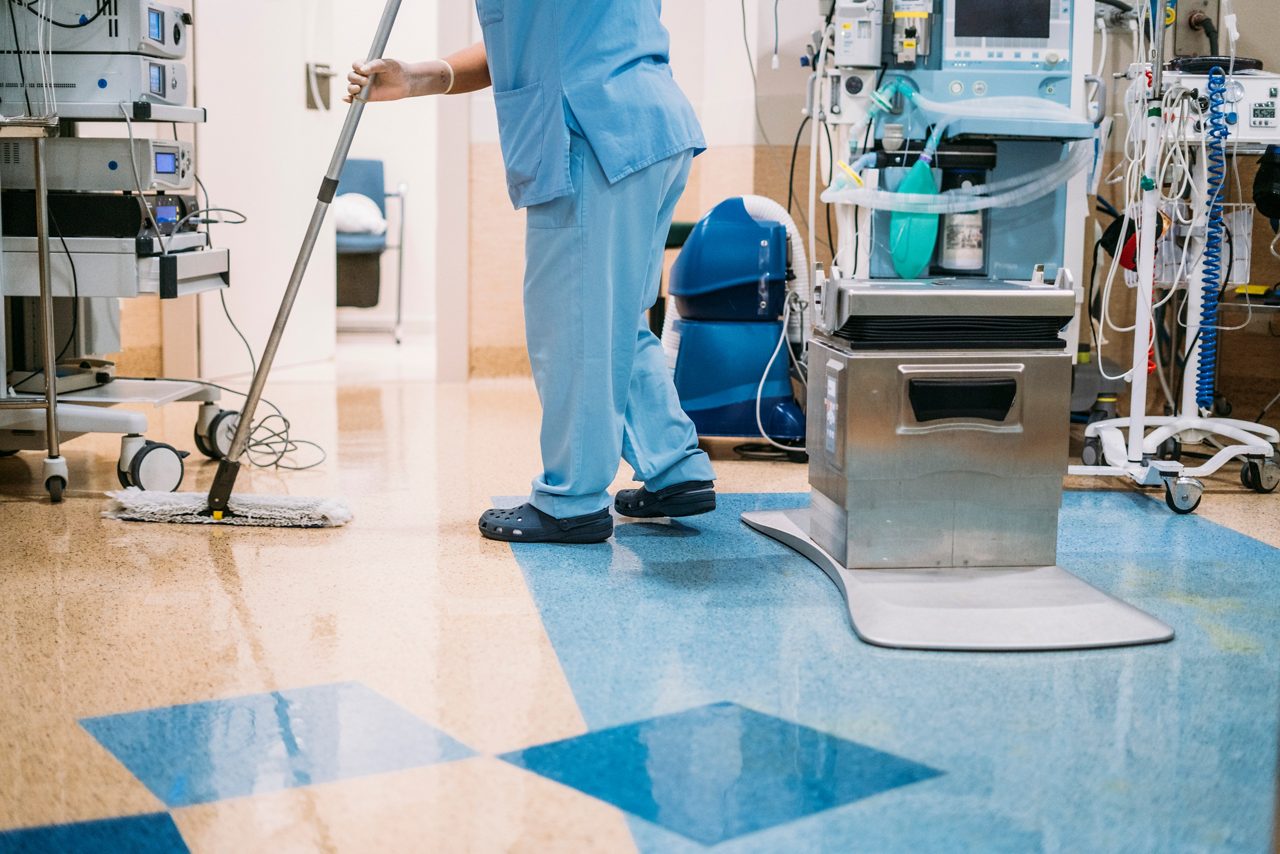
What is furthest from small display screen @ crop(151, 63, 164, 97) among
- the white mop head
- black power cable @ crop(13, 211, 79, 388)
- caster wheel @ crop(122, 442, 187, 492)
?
the white mop head

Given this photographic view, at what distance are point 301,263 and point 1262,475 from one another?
2.13 metres

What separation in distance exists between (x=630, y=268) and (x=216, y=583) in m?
0.85

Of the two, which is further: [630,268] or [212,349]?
[212,349]

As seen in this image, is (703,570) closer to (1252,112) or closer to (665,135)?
(665,135)

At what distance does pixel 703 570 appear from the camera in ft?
7.34

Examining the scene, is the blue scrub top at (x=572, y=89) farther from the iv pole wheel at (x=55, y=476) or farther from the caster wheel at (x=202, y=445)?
the caster wheel at (x=202, y=445)

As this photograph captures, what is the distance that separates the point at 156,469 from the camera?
2.78 meters

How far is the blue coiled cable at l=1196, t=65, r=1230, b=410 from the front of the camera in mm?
2975

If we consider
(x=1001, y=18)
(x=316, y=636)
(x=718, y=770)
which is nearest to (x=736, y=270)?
(x=1001, y=18)

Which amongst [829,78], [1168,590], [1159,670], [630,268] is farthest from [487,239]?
[1159,670]

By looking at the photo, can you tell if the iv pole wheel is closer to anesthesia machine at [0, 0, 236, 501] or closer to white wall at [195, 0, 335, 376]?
anesthesia machine at [0, 0, 236, 501]

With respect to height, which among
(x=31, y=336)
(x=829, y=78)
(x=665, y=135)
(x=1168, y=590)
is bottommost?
(x=1168, y=590)

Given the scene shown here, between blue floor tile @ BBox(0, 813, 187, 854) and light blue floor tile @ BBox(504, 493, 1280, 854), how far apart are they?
1.45 ft

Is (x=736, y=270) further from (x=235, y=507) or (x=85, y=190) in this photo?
(x=85, y=190)
